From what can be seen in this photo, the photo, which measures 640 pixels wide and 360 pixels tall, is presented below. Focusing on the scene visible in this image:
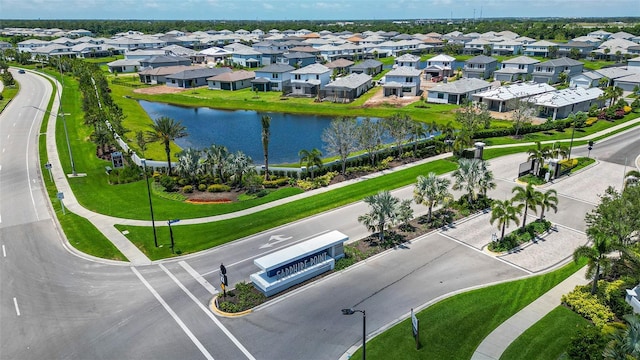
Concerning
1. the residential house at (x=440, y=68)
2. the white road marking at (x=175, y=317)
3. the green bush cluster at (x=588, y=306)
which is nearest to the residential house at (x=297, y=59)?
the residential house at (x=440, y=68)

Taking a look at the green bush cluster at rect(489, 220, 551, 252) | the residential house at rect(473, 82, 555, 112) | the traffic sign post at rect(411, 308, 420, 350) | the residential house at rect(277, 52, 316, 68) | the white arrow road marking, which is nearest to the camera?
the traffic sign post at rect(411, 308, 420, 350)

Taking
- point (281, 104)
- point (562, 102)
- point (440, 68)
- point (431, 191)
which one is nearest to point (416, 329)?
point (431, 191)

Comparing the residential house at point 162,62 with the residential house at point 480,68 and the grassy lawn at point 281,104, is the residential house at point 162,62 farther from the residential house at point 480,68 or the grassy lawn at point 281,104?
the residential house at point 480,68

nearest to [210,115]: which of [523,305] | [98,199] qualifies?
[98,199]

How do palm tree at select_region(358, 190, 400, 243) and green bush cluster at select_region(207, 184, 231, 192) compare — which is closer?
palm tree at select_region(358, 190, 400, 243)

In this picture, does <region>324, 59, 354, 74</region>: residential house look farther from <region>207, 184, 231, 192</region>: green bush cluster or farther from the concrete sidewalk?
the concrete sidewalk

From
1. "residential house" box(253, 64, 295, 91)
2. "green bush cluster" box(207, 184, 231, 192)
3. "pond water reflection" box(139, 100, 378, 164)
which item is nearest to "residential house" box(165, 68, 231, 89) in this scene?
"residential house" box(253, 64, 295, 91)

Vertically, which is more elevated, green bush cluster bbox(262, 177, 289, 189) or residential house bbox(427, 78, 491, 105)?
residential house bbox(427, 78, 491, 105)
